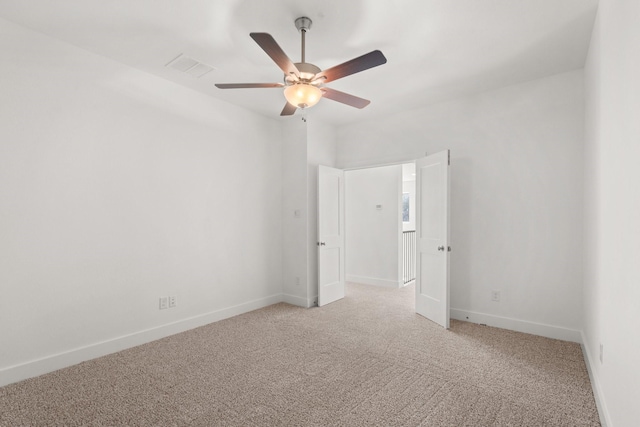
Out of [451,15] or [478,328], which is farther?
[478,328]

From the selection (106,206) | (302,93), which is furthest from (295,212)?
(302,93)

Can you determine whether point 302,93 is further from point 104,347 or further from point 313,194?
point 104,347

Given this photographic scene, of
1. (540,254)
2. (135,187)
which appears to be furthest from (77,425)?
(540,254)

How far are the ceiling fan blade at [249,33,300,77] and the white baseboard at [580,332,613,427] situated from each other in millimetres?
2952

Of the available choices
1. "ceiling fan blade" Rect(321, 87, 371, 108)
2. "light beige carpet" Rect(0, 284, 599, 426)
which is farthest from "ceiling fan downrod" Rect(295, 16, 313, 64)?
"light beige carpet" Rect(0, 284, 599, 426)

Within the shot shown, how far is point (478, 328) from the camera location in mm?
3689

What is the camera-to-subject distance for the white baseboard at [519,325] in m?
3.29

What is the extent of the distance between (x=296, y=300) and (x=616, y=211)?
3.81 m

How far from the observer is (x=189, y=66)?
3176 mm

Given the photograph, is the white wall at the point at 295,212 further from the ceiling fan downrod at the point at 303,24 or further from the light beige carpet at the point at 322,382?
the ceiling fan downrod at the point at 303,24

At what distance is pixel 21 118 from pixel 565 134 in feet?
16.5

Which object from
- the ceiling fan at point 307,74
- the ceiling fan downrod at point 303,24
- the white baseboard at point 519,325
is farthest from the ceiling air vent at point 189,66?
the white baseboard at point 519,325

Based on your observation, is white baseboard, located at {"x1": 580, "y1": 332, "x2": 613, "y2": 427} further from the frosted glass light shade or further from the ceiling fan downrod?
the ceiling fan downrod

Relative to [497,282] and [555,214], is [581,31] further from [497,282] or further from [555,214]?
[497,282]
